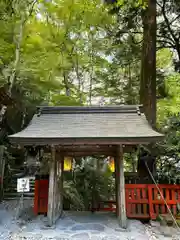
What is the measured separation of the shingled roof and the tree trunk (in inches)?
46.4

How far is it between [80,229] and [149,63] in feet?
18.9

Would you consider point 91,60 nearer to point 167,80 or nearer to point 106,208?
point 167,80

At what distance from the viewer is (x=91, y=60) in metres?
12.3

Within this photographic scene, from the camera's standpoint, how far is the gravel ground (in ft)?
15.3

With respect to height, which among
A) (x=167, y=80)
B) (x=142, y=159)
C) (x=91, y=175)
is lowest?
(x=91, y=175)

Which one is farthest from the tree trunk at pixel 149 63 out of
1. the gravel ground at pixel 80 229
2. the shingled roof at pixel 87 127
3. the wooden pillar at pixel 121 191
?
the gravel ground at pixel 80 229

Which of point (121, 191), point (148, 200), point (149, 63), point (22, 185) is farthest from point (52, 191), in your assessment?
point (149, 63)

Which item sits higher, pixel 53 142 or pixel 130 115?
pixel 130 115

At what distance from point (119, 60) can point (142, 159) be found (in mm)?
5414

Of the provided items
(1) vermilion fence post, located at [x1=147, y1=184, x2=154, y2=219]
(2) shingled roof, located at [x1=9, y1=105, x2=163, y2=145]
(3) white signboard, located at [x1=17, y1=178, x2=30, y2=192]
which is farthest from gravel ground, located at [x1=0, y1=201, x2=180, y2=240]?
(2) shingled roof, located at [x1=9, y1=105, x2=163, y2=145]

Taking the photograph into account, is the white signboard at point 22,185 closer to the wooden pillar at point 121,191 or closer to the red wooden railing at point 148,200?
the wooden pillar at point 121,191

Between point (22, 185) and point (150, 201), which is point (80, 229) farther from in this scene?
point (150, 201)

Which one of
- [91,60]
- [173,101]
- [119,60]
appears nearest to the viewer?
[173,101]

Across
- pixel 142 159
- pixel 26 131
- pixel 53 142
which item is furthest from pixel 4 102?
pixel 142 159
